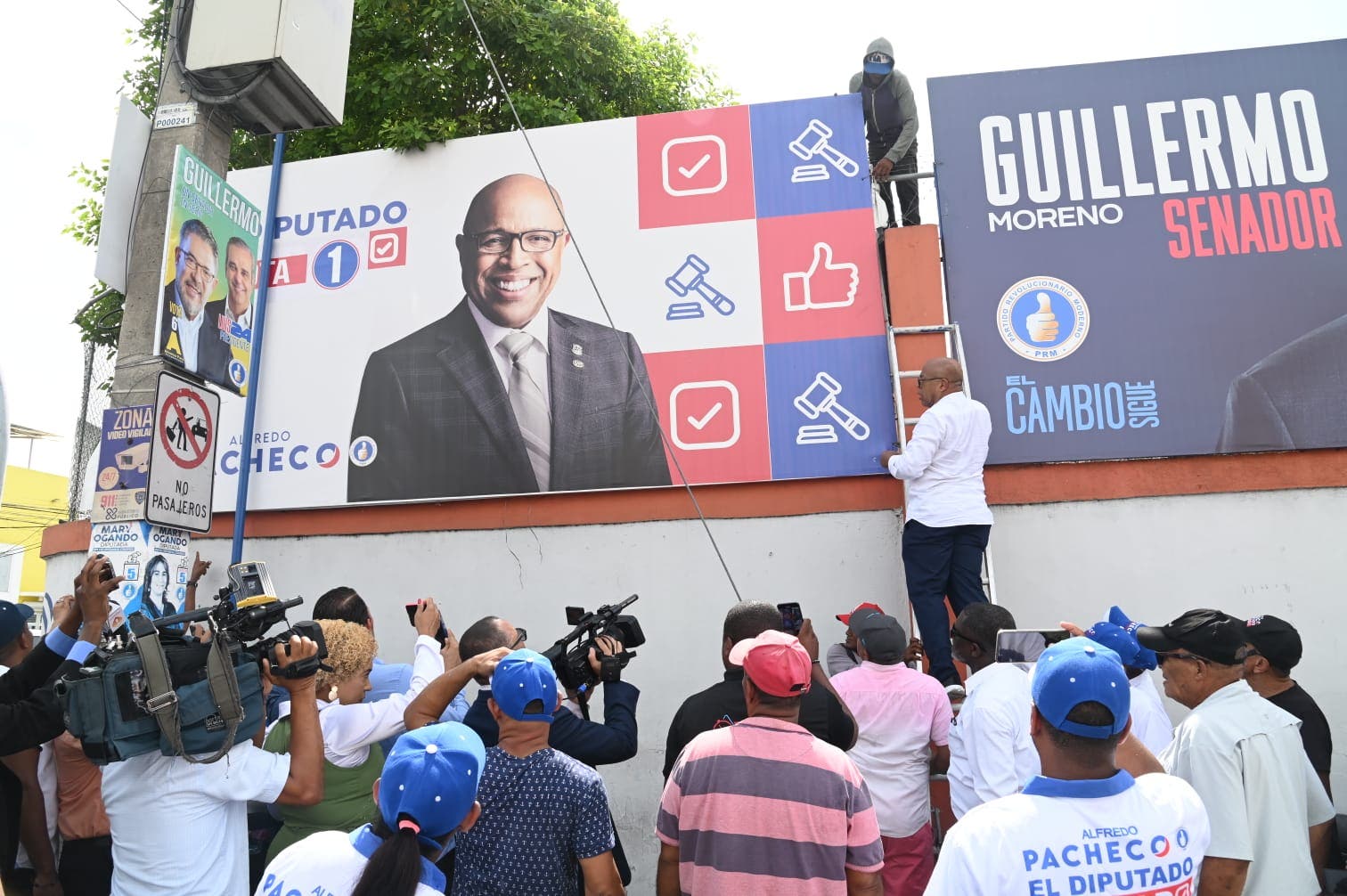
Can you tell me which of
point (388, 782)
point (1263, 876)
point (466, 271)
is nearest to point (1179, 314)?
point (1263, 876)

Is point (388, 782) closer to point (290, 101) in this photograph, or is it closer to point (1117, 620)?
point (1117, 620)

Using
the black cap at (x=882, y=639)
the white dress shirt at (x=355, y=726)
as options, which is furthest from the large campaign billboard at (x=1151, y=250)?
the white dress shirt at (x=355, y=726)

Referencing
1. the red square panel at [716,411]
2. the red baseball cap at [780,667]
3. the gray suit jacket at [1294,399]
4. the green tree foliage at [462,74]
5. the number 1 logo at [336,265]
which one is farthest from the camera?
the green tree foliage at [462,74]

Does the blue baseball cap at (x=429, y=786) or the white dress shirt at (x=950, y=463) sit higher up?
the white dress shirt at (x=950, y=463)

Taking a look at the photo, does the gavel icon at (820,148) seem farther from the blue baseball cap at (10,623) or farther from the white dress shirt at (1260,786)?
the blue baseball cap at (10,623)

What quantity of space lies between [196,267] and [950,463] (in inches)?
164

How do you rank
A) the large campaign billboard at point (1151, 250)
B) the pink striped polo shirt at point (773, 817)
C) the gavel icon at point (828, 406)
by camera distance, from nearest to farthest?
1. the pink striped polo shirt at point (773, 817)
2. the large campaign billboard at point (1151, 250)
3. the gavel icon at point (828, 406)

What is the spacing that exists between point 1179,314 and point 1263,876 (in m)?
3.93

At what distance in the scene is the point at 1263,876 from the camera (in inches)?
110

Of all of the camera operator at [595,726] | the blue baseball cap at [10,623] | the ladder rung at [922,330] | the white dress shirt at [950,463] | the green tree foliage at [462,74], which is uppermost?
the green tree foliage at [462,74]

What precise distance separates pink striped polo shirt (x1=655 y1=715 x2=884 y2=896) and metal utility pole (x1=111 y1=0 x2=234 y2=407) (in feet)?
12.4

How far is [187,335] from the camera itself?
16.6ft

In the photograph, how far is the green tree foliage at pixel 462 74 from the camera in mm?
11297

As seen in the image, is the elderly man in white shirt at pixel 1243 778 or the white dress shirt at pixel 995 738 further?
the white dress shirt at pixel 995 738
